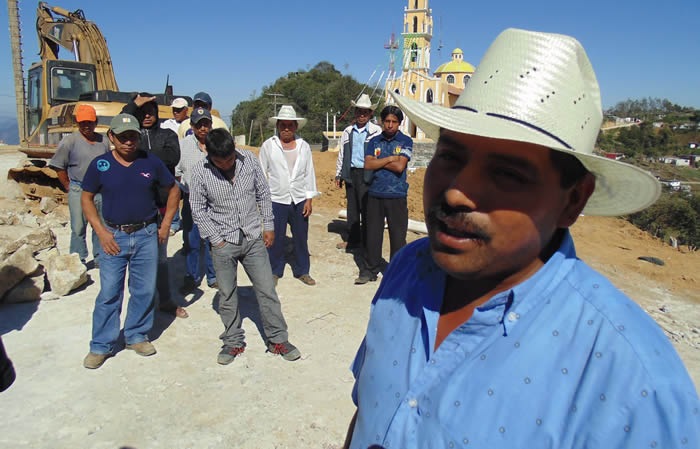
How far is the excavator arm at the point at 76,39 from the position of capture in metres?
11.2

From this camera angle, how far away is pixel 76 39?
11.3 meters

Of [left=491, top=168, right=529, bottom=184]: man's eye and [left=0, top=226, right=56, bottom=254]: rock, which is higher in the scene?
[left=491, top=168, right=529, bottom=184]: man's eye

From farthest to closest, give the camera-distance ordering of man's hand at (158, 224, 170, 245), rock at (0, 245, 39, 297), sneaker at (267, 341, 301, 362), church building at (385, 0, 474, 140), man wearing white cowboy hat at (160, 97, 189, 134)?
church building at (385, 0, 474, 140)
man wearing white cowboy hat at (160, 97, 189, 134)
rock at (0, 245, 39, 297)
man's hand at (158, 224, 170, 245)
sneaker at (267, 341, 301, 362)

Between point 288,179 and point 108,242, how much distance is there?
2.26m

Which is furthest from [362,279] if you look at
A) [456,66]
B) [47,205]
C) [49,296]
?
[456,66]

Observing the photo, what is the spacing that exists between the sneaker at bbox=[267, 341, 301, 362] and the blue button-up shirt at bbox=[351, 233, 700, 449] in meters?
2.85

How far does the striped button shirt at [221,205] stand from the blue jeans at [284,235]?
5.22ft

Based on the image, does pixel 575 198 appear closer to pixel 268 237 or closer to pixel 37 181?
pixel 268 237

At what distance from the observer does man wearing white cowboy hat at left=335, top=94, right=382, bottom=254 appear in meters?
6.64

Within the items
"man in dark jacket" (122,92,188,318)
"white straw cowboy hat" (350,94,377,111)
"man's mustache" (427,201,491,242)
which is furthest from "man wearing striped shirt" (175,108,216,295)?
"man's mustache" (427,201,491,242)

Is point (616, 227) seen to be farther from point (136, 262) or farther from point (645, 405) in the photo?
point (645, 405)

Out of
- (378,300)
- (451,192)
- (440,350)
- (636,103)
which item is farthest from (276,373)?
(636,103)

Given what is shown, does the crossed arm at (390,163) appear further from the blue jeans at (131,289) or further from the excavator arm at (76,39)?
the excavator arm at (76,39)

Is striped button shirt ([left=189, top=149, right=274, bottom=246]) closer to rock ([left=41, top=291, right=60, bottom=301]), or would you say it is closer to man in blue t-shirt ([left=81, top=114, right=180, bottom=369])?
man in blue t-shirt ([left=81, top=114, right=180, bottom=369])
